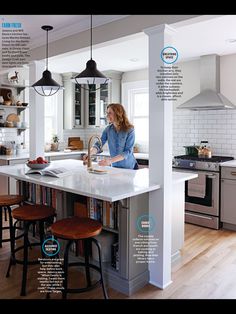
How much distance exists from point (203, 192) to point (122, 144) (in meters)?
1.52

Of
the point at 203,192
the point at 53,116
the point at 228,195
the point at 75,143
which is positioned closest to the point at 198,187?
the point at 203,192

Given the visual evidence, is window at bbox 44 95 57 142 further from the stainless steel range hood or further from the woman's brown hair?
the woman's brown hair

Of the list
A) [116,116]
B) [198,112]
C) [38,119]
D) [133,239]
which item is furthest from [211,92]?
[133,239]

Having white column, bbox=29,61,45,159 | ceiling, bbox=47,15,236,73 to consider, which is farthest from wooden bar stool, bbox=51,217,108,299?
white column, bbox=29,61,45,159

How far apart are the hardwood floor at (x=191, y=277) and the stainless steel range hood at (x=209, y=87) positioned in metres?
1.94

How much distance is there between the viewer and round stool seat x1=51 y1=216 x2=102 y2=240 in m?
2.21

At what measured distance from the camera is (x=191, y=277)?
283cm

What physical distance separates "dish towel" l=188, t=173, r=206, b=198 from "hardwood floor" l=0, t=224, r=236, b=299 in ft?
2.41

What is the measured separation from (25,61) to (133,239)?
2.72 metres

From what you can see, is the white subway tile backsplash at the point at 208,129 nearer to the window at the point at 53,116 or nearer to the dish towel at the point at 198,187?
the dish towel at the point at 198,187

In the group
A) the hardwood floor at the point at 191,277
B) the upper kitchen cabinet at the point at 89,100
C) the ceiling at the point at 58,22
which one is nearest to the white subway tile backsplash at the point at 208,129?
the upper kitchen cabinet at the point at 89,100

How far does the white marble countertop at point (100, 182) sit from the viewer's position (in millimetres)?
2240

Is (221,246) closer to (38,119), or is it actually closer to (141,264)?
(141,264)

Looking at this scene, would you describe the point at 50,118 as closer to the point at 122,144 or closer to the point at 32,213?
the point at 122,144
